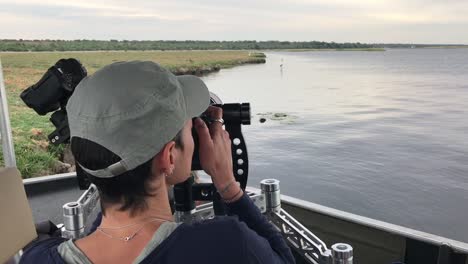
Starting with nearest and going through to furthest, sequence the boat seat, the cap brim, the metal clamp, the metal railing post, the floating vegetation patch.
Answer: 1. the cap brim
2. the metal clamp
3. the boat seat
4. the metal railing post
5. the floating vegetation patch

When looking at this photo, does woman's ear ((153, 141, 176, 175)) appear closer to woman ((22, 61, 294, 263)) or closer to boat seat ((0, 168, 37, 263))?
woman ((22, 61, 294, 263))

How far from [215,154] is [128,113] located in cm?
28

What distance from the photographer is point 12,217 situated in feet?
6.55

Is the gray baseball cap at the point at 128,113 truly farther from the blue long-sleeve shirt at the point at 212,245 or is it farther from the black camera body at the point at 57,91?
the black camera body at the point at 57,91

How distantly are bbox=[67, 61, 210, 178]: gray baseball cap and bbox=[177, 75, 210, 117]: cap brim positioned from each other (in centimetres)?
4

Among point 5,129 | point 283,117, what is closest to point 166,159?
point 5,129

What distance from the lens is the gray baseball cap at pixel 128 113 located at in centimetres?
79

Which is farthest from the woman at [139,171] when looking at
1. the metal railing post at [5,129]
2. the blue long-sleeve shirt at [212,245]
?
the metal railing post at [5,129]

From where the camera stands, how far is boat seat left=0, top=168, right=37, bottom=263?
1.94m

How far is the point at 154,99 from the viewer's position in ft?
2.63

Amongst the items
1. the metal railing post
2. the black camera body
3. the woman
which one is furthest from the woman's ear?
the metal railing post

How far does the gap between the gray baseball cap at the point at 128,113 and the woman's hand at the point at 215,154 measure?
0.55 ft

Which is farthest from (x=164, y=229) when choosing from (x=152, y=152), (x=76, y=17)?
(x=76, y=17)

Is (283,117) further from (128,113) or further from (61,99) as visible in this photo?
(128,113)
